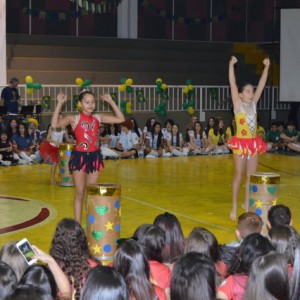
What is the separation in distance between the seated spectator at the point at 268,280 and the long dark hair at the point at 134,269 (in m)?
0.66

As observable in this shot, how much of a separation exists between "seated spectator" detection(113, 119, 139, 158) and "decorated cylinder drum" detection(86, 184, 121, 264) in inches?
343

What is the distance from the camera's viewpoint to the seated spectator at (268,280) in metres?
3.94

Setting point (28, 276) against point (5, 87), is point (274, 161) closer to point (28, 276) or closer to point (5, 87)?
point (5, 87)

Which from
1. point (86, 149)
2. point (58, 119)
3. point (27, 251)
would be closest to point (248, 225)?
point (27, 251)

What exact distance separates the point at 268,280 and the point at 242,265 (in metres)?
0.88

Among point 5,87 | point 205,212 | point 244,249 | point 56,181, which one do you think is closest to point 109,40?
point 5,87

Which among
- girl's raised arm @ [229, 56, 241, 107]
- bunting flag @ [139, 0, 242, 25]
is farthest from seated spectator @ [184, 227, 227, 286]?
bunting flag @ [139, 0, 242, 25]

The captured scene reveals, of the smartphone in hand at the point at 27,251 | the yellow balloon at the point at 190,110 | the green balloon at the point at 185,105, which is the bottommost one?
the smartphone in hand at the point at 27,251

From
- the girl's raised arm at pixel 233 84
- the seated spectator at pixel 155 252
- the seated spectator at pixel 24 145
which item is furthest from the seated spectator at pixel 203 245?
the seated spectator at pixel 24 145

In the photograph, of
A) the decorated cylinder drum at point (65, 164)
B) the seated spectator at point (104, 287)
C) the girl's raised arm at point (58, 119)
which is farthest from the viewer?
the decorated cylinder drum at point (65, 164)

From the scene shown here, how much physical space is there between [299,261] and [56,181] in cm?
857

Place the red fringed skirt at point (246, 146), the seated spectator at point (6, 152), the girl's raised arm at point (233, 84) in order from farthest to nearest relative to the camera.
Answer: the seated spectator at point (6, 152)
the red fringed skirt at point (246, 146)
the girl's raised arm at point (233, 84)

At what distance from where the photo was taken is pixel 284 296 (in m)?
4.02

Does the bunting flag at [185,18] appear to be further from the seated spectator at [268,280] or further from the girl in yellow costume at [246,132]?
the seated spectator at [268,280]
